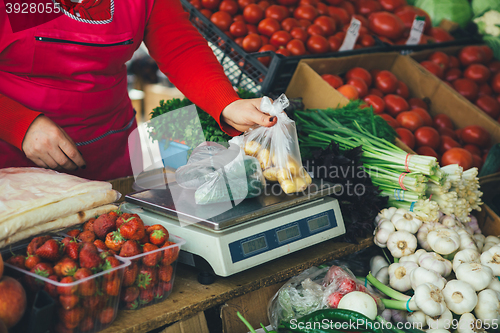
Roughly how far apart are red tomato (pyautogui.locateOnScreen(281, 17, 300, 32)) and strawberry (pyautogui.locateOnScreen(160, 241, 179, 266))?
262 cm

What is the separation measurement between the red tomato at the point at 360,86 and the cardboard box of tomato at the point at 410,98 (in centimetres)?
1

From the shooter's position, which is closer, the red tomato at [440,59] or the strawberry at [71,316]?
the strawberry at [71,316]

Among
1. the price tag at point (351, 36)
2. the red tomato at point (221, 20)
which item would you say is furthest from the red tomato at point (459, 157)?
the red tomato at point (221, 20)

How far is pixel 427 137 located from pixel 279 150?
1.72 metres

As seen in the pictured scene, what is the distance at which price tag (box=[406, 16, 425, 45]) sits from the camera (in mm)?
3402

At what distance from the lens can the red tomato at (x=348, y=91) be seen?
111 inches

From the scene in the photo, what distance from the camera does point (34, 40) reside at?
57.2 inches

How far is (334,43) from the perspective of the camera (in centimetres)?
A: 327

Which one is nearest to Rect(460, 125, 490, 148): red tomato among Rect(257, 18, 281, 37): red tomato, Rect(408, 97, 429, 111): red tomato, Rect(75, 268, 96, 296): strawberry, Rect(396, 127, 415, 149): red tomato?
Rect(408, 97, 429, 111): red tomato

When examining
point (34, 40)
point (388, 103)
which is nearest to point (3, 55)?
point (34, 40)

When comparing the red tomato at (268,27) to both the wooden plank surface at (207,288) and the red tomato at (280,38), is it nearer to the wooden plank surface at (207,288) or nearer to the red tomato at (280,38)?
the red tomato at (280,38)

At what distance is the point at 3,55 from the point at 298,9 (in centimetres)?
259

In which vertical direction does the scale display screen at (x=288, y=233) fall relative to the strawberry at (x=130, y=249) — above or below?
below

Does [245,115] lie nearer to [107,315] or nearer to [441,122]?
[107,315]
